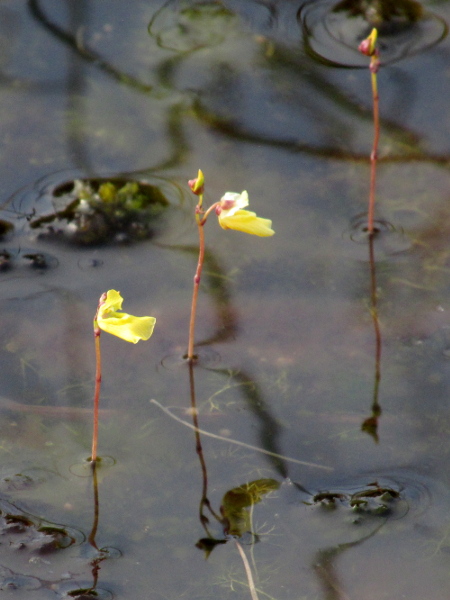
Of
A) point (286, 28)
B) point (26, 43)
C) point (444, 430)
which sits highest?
point (286, 28)

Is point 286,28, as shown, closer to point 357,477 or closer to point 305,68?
point 305,68

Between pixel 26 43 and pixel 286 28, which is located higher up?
pixel 286 28

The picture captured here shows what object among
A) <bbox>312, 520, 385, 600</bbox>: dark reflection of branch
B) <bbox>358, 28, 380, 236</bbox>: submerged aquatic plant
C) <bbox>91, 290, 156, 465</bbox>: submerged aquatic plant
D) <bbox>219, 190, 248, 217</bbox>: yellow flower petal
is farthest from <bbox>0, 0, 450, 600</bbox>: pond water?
<bbox>219, 190, 248, 217</bbox>: yellow flower petal

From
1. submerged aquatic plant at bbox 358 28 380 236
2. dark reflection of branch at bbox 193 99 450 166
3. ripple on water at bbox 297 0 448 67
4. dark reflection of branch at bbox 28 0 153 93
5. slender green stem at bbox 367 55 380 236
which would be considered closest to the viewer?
submerged aquatic plant at bbox 358 28 380 236

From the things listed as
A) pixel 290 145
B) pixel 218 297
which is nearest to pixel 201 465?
pixel 218 297

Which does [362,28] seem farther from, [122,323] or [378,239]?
[122,323]

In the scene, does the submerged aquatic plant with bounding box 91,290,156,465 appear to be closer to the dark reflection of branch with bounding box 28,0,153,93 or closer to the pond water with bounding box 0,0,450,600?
the pond water with bounding box 0,0,450,600

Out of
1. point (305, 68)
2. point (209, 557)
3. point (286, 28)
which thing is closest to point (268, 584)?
point (209, 557)
